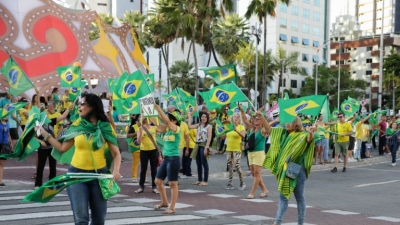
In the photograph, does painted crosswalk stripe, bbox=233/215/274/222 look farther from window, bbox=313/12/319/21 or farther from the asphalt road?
window, bbox=313/12/319/21

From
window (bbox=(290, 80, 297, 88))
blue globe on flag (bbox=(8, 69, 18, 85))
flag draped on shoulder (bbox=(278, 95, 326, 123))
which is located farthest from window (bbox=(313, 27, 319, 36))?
flag draped on shoulder (bbox=(278, 95, 326, 123))

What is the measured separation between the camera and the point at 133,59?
3123cm

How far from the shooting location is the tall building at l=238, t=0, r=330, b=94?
8281cm

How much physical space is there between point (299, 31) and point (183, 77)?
27.1 m

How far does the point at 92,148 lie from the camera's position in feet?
20.7

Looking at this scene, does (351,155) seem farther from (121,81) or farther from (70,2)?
(70,2)

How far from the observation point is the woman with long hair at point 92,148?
20.1 ft

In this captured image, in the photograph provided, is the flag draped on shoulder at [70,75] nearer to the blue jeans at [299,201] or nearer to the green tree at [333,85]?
Answer: the blue jeans at [299,201]

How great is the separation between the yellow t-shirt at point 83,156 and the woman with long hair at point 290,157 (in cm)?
291

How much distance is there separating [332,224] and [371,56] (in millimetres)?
105273

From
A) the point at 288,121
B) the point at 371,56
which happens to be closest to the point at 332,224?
the point at 288,121

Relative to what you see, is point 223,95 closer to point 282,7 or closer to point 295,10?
point 282,7

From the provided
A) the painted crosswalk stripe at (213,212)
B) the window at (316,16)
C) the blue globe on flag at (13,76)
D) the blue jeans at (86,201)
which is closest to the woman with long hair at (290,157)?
the painted crosswalk stripe at (213,212)

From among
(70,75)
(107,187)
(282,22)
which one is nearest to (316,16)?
(282,22)
